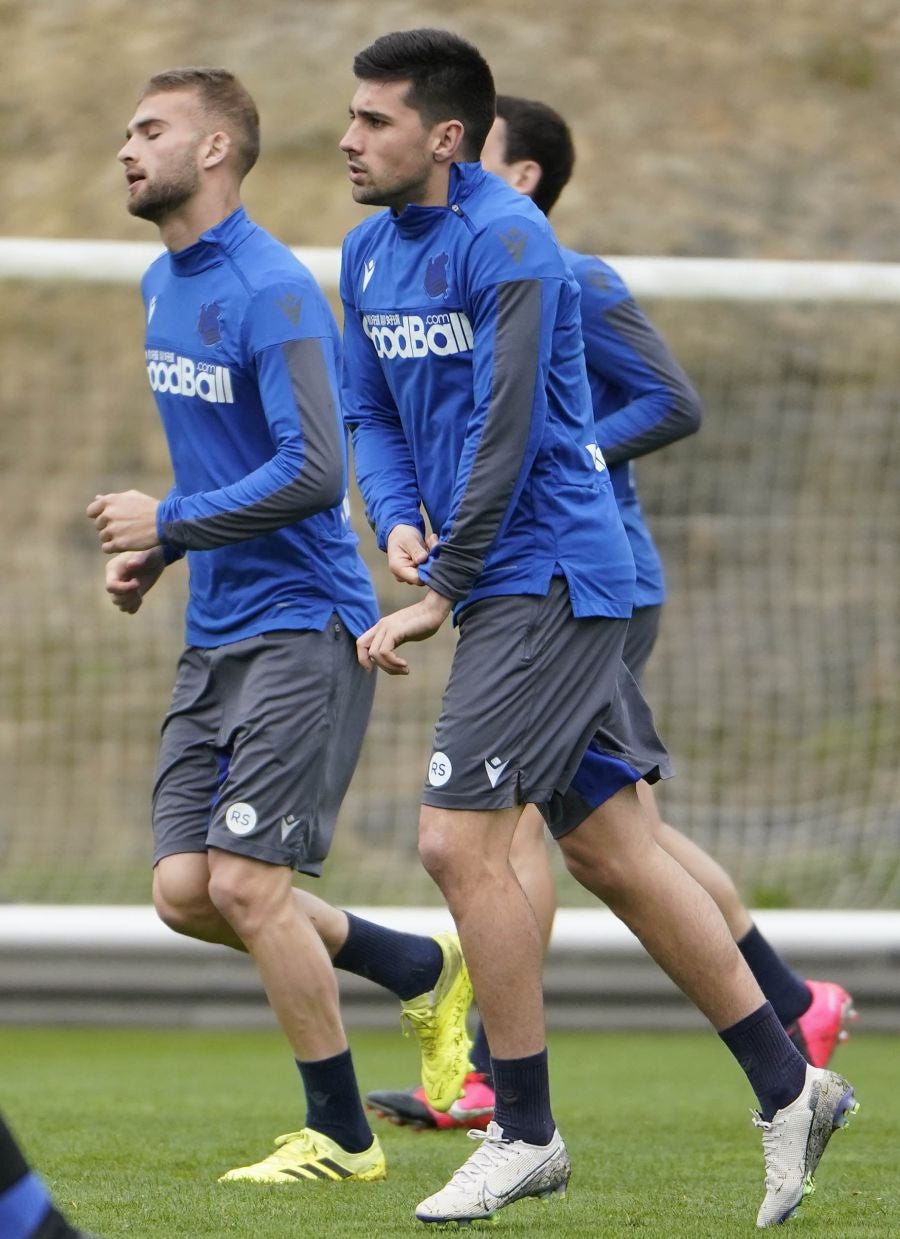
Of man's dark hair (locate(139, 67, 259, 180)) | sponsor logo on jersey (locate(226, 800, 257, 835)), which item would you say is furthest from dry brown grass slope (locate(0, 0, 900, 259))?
sponsor logo on jersey (locate(226, 800, 257, 835))

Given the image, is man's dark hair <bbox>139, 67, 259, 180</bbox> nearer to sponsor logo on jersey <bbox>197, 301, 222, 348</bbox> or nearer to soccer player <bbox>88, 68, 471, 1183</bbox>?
soccer player <bbox>88, 68, 471, 1183</bbox>

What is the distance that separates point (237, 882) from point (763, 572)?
4955mm

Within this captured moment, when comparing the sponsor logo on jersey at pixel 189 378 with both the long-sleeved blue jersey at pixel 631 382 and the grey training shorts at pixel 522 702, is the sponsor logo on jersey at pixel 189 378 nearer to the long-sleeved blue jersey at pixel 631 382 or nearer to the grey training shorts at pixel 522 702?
the grey training shorts at pixel 522 702

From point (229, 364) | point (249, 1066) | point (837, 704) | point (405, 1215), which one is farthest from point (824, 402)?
point (405, 1215)

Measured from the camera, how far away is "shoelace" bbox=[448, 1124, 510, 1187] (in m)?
3.49

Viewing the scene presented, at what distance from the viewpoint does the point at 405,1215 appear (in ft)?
12.0

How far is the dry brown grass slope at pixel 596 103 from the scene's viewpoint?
13000mm

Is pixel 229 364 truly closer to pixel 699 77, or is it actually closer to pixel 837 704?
pixel 837 704

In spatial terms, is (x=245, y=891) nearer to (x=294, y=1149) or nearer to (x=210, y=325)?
(x=294, y=1149)

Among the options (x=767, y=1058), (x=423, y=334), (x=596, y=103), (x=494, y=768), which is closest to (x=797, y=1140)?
(x=767, y=1058)

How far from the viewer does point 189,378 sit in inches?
167

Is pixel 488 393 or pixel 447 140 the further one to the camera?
pixel 447 140

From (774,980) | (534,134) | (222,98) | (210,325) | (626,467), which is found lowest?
(774,980)

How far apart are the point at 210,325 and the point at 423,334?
2.37ft
